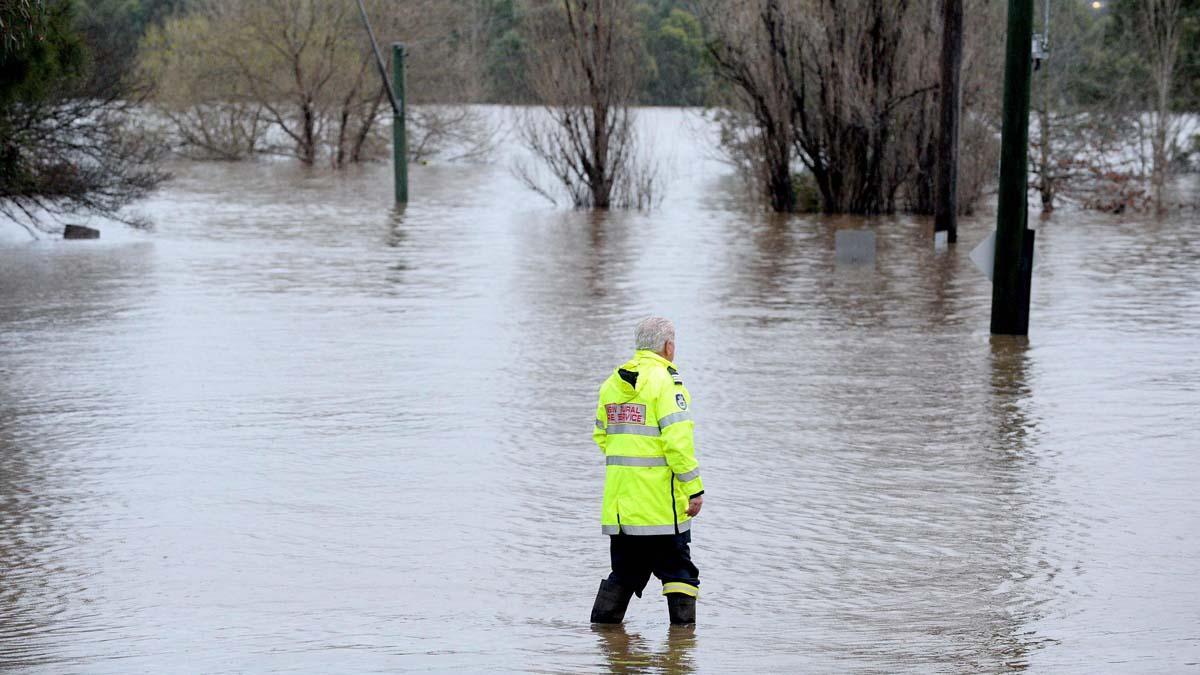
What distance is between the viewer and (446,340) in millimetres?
16281

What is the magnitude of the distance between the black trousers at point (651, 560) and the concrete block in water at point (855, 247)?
59.6 feet

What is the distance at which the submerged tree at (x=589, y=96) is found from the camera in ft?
123

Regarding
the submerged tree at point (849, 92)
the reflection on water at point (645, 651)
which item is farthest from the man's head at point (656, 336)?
the submerged tree at point (849, 92)

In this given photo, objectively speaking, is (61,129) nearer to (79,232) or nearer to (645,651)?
(79,232)

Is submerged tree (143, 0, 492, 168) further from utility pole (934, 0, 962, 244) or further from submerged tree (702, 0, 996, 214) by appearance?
utility pole (934, 0, 962, 244)

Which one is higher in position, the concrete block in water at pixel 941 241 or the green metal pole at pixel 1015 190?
the green metal pole at pixel 1015 190

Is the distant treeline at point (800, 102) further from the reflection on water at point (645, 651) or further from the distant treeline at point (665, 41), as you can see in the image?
the reflection on water at point (645, 651)

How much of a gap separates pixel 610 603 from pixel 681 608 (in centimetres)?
29

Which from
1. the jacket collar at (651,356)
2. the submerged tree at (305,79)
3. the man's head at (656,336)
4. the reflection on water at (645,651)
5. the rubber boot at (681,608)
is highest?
the submerged tree at (305,79)

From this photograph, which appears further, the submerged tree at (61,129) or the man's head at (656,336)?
the submerged tree at (61,129)

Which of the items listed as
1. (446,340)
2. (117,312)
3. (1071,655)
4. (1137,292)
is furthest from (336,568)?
(1137,292)

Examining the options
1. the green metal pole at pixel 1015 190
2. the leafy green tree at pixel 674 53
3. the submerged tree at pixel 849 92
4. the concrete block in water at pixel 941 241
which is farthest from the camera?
the leafy green tree at pixel 674 53

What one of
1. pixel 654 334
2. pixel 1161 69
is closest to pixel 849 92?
pixel 1161 69

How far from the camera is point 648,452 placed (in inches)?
264
